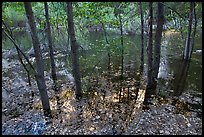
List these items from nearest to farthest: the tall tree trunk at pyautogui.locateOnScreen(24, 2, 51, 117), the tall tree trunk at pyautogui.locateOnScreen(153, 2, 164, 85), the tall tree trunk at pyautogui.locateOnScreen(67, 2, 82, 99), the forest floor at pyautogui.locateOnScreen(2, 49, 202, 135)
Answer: the tall tree trunk at pyautogui.locateOnScreen(24, 2, 51, 117) < the forest floor at pyautogui.locateOnScreen(2, 49, 202, 135) < the tall tree trunk at pyautogui.locateOnScreen(67, 2, 82, 99) < the tall tree trunk at pyautogui.locateOnScreen(153, 2, 164, 85)

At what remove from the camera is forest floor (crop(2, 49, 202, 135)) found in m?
8.55

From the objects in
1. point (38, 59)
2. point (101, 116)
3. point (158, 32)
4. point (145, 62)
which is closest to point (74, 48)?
point (38, 59)

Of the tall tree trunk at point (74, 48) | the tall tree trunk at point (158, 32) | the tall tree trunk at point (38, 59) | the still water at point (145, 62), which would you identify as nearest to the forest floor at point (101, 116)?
the tall tree trunk at point (38, 59)

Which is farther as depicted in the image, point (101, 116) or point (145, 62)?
point (145, 62)

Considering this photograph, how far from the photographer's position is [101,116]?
31.2ft

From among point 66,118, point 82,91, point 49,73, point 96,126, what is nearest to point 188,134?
point 96,126

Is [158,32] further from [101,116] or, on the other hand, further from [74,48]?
[101,116]

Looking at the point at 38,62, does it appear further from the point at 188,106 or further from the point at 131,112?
the point at 188,106

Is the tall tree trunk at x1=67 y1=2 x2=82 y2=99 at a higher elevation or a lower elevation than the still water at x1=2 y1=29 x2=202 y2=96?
higher

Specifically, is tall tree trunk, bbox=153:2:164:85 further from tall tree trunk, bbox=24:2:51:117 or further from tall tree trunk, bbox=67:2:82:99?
tall tree trunk, bbox=24:2:51:117

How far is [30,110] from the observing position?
34.1ft

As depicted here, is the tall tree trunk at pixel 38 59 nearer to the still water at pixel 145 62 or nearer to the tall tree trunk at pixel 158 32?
the still water at pixel 145 62

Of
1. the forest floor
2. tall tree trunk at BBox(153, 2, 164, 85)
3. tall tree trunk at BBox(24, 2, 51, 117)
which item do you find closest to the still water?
tall tree trunk at BBox(153, 2, 164, 85)

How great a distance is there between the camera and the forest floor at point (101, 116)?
8547 millimetres
